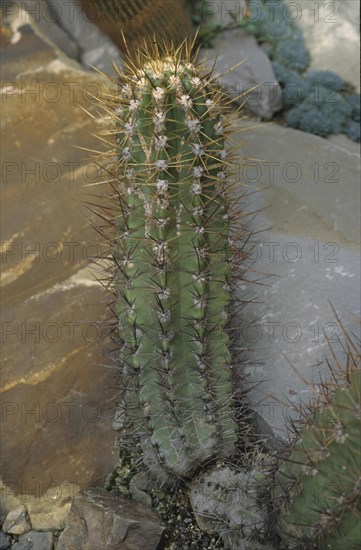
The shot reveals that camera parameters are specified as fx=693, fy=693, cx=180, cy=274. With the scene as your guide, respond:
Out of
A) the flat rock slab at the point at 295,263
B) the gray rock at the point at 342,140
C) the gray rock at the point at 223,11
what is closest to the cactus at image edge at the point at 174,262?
the flat rock slab at the point at 295,263

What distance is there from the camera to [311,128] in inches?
206

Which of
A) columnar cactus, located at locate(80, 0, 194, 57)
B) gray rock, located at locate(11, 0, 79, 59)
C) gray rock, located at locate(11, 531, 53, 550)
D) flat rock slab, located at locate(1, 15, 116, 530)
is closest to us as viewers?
gray rock, located at locate(11, 531, 53, 550)

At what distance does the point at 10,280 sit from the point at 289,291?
1453 mm

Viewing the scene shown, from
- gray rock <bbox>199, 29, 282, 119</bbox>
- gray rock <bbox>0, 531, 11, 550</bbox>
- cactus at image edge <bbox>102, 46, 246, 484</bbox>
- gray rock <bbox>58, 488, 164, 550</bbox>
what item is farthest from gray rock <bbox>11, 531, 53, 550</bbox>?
gray rock <bbox>199, 29, 282, 119</bbox>

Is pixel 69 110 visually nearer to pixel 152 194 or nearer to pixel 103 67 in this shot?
pixel 103 67

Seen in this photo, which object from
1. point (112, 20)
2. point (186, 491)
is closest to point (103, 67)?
point (112, 20)

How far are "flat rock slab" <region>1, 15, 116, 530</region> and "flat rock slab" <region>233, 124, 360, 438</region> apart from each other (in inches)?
29.4

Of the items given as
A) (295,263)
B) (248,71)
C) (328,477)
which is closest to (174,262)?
(328,477)

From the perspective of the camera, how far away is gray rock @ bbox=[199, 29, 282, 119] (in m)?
5.27

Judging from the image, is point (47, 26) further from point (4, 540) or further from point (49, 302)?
point (4, 540)

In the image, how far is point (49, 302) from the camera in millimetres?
3566

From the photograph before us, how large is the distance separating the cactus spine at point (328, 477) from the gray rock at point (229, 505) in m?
0.35

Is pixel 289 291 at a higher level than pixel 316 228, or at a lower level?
lower

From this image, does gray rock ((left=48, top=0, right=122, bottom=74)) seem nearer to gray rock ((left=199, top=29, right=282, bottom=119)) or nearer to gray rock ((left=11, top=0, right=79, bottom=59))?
gray rock ((left=11, top=0, right=79, bottom=59))
